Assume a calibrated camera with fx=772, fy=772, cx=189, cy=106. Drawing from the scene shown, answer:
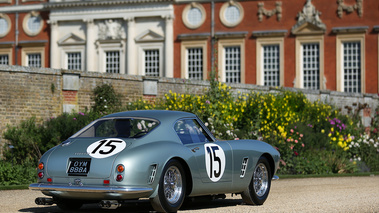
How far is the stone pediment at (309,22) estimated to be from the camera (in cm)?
4238

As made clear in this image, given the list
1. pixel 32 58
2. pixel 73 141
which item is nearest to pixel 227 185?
pixel 73 141

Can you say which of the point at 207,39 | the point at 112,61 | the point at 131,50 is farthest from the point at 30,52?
the point at 207,39

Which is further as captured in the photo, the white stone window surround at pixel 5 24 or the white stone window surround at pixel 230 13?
the white stone window surround at pixel 5 24

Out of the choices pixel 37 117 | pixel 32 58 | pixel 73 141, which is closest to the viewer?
pixel 73 141

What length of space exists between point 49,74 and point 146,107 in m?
2.72

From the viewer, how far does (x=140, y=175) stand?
9.05 metres

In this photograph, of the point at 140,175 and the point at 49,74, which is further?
the point at 49,74

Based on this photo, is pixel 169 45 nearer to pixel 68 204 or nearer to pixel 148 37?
pixel 148 37

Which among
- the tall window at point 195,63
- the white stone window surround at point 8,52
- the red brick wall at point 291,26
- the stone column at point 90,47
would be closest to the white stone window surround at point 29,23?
the white stone window surround at point 8,52

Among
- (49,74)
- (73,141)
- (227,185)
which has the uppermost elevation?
(49,74)

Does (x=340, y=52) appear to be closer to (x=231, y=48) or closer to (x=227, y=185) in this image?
(x=231, y=48)

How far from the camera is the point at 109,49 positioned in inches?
1820

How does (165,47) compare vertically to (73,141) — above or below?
above

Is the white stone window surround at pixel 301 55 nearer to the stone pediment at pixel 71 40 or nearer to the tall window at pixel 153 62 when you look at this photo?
the tall window at pixel 153 62
